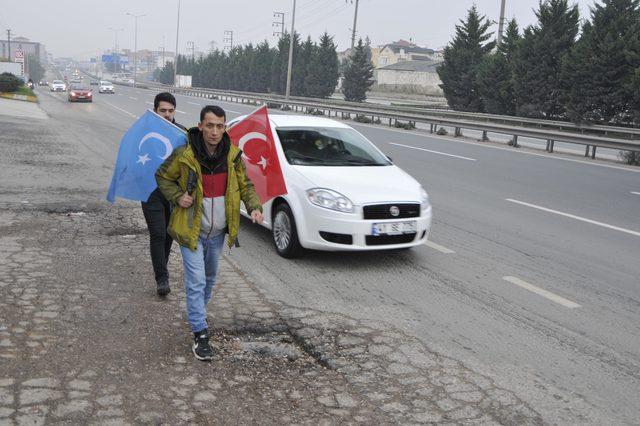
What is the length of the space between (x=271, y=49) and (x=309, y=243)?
73707mm

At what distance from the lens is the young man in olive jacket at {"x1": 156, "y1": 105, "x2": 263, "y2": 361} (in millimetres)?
4375

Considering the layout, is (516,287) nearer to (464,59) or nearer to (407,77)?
(464,59)

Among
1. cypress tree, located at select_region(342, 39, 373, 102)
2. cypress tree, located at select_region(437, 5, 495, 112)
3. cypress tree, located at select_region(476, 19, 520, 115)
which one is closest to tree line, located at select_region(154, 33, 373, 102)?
cypress tree, located at select_region(342, 39, 373, 102)

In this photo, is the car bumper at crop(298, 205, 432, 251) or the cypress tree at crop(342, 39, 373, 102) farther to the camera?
the cypress tree at crop(342, 39, 373, 102)

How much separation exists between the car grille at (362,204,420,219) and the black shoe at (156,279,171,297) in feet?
7.00

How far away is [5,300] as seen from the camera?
5332 mm

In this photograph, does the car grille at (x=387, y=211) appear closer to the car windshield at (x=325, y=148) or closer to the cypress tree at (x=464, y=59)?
the car windshield at (x=325, y=148)

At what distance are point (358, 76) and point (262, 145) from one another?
53.2 meters

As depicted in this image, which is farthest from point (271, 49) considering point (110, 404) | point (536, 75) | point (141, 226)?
point (110, 404)

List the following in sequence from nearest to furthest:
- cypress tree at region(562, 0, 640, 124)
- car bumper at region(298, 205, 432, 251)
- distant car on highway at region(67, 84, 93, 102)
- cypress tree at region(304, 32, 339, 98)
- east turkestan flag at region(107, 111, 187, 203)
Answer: east turkestan flag at region(107, 111, 187, 203)
car bumper at region(298, 205, 432, 251)
cypress tree at region(562, 0, 640, 124)
distant car on highway at region(67, 84, 93, 102)
cypress tree at region(304, 32, 339, 98)

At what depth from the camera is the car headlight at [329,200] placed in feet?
22.0

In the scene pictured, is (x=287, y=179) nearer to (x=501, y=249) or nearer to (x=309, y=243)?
(x=309, y=243)

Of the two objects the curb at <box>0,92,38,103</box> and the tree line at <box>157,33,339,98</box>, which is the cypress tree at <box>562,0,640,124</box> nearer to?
the curb at <box>0,92,38,103</box>

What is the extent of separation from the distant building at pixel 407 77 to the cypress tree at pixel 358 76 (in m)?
35.9
